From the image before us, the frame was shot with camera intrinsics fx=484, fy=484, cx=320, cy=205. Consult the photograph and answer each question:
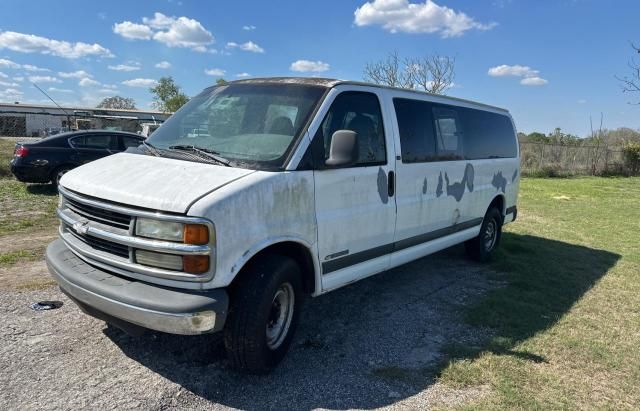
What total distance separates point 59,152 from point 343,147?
10563 mm

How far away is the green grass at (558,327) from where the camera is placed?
3666 mm

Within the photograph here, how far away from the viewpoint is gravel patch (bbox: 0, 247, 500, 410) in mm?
3256

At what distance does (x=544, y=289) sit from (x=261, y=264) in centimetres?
420

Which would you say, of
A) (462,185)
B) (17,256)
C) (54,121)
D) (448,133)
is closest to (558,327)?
(462,185)

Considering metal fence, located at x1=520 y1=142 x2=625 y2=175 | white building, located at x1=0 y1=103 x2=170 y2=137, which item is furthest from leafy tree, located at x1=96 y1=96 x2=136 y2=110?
metal fence, located at x1=520 y1=142 x2=625 y2=175

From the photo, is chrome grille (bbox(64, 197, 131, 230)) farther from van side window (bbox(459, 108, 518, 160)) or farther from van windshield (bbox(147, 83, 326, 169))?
van side window (bbox(459, 108, 518, 160))

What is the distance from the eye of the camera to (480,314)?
507 centimetres

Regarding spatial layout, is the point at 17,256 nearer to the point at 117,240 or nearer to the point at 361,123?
the point at 117,240

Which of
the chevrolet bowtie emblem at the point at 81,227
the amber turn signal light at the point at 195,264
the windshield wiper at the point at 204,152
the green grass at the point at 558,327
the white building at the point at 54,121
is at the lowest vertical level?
the green grass at the point at 558,327

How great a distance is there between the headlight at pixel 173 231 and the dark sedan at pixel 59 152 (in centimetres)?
937

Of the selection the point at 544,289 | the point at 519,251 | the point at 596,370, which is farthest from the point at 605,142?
the point at 596,370

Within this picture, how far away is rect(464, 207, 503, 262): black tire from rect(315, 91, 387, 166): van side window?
3.14m

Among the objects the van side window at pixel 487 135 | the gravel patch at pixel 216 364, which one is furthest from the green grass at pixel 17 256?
the van side window at pixel 487 135

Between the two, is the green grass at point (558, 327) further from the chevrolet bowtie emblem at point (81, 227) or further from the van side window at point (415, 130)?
the chevrolet bowtie emblem at point (81, 227)
